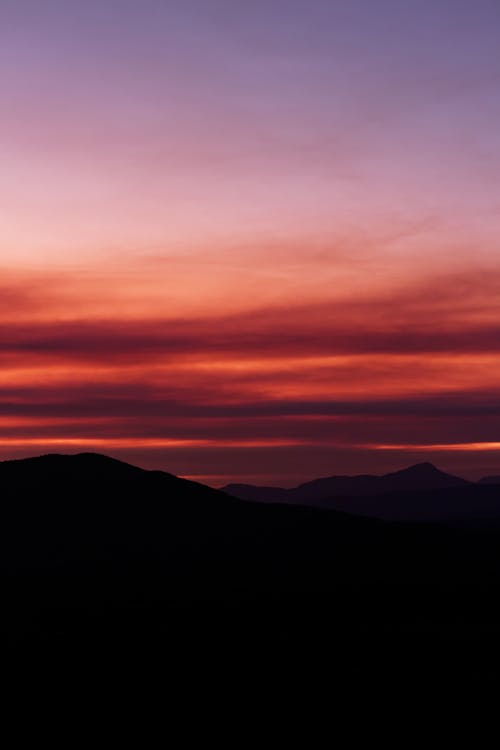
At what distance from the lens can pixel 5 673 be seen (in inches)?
1428

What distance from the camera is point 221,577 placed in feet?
186

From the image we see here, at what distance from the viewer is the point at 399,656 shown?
3862 cm

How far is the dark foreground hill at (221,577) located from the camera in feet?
132

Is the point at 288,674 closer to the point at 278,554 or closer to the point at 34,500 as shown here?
the point at 278,554

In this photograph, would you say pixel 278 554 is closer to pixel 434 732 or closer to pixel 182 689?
pixel 182 689

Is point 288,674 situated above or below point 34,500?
below

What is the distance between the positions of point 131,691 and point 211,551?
29111 mm

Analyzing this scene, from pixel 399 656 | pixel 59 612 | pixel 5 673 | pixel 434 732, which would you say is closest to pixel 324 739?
pixel 434 732

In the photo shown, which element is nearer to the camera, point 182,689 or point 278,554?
point 182,689

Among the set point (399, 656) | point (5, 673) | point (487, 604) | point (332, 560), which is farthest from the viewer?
point (332, 560)

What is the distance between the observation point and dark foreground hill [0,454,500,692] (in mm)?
40312

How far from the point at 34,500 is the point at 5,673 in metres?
35.5

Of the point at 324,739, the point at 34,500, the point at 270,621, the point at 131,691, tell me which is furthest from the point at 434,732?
the point at 34,500

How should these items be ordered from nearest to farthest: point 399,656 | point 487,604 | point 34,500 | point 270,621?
1. point 399,656
2. point 270,621
3. point 487,604
4. point 34,500
